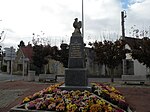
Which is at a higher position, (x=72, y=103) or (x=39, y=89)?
(x=72, y=103)

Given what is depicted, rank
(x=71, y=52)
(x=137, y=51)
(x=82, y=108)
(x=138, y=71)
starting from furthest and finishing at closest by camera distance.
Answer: (x=138, y=71) < (x=137, y=51) < (x=71, y=52) < (x=82, y=108)

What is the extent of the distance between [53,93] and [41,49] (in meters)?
26.9

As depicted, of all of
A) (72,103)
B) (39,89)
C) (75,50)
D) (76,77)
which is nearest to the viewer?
(72,103)

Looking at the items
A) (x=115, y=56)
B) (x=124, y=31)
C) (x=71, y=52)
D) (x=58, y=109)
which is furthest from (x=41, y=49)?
(x=58, y=109)

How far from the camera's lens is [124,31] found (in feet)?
114

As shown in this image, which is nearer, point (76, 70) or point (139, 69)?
point (76, 70)

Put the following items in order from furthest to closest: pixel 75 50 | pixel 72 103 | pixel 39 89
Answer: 1. pixel 39 89
2. pixel 75 50
3. pixel 72 103

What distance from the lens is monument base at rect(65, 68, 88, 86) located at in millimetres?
9344

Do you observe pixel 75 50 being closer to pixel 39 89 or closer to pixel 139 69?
pixel 39 89

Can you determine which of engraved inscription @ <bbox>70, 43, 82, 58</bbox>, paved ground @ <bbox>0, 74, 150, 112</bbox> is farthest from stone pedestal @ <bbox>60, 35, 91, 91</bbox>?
paved ground @ <bbox>0, 74, 150, 112</bbox>

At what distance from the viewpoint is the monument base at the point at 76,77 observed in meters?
9.34

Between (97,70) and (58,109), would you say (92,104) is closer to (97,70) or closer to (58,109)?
(58,109)

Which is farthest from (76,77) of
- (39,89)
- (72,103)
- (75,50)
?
(39,89)

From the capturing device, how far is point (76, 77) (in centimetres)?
945
